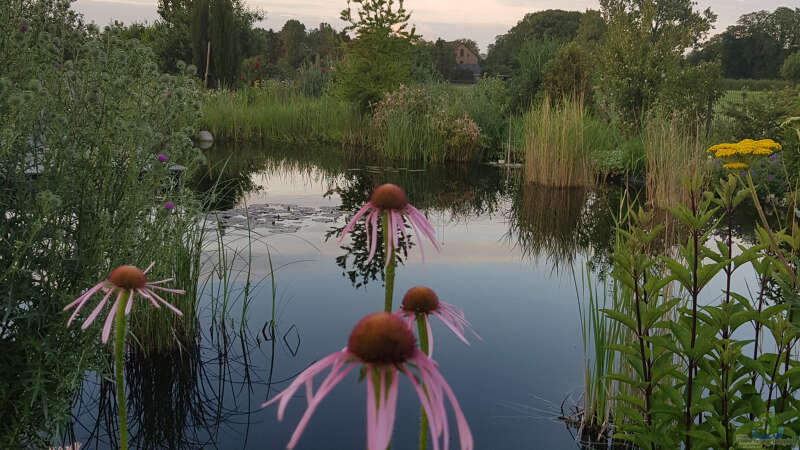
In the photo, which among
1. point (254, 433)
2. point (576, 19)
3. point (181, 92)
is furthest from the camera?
point (576, 19)

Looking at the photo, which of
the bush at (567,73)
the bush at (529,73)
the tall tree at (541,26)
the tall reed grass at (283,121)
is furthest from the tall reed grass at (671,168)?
the tall tree at (541,26)

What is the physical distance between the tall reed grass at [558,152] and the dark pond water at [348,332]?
1.05 m

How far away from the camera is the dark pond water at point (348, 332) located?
3.15m

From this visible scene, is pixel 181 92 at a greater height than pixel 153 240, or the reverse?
pixel 181 92

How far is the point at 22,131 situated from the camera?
Result: 2.29 metres

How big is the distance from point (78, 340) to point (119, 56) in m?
0.97

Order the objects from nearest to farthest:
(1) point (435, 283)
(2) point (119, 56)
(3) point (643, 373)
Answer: (3) point (643, 373) < (2) point (119, 56) < (1) point (435, 283)

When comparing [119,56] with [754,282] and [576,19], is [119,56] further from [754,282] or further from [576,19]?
[576,19]

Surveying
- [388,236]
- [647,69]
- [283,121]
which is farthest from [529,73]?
[388,236]

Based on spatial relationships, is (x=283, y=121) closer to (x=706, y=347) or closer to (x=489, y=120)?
(x=489, y=120)

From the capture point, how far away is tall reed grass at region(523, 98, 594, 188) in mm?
8859

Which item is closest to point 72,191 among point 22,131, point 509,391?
point 22,131

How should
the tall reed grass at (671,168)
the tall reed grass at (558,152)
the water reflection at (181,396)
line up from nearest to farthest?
the water reflection at (181,396) < the tall reed grass at (671,168) < the tall reed grass at (558,152)

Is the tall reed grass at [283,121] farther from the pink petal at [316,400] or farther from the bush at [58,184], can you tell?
the pink petal at [316,400]
